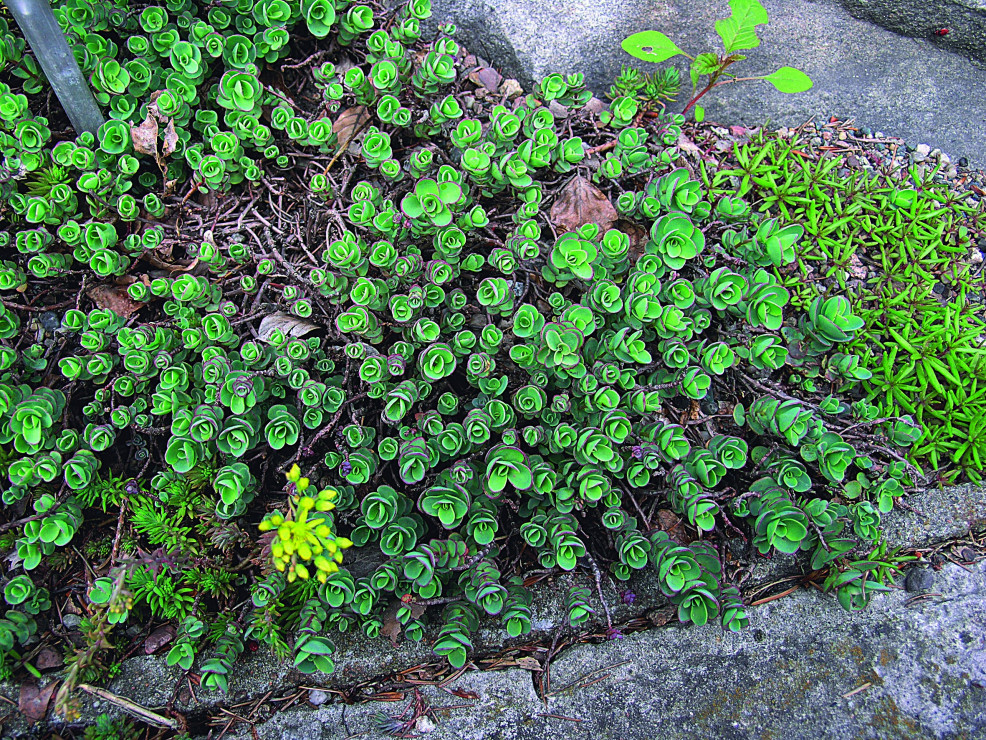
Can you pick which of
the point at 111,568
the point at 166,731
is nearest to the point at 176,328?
the point at 111,568

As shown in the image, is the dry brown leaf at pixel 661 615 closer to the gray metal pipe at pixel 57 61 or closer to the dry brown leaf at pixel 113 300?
the dry brown leaf at pixel 113 300

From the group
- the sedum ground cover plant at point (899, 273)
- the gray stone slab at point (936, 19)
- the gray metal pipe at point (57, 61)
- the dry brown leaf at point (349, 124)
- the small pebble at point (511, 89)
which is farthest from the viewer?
the gray stone slab at point (936, 19)

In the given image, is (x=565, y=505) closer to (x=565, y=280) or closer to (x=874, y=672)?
(x=565, y=280)

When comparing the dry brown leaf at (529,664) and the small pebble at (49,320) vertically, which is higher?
the small pebble at (49,320)

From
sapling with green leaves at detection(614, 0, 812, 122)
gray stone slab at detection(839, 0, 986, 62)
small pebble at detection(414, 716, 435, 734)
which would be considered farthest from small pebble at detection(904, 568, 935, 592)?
gray stone slab at detection(839, 0, 986, 62)

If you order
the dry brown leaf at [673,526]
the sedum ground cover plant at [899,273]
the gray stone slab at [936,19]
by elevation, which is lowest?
the dry brown leaf at [673,526]

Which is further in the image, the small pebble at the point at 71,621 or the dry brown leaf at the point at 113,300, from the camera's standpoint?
the dry brown leaf at the point at 113,300

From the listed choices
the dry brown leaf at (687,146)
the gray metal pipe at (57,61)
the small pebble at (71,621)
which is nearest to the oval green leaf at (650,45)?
the dry brown leaf at (687,146)

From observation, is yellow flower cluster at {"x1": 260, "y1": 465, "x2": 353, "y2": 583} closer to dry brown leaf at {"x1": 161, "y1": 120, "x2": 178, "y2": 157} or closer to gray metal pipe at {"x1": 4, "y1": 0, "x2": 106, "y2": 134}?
dry brown leaf at {"x1": 161, "y1": 120, "x2": 178, "y2": 157}
